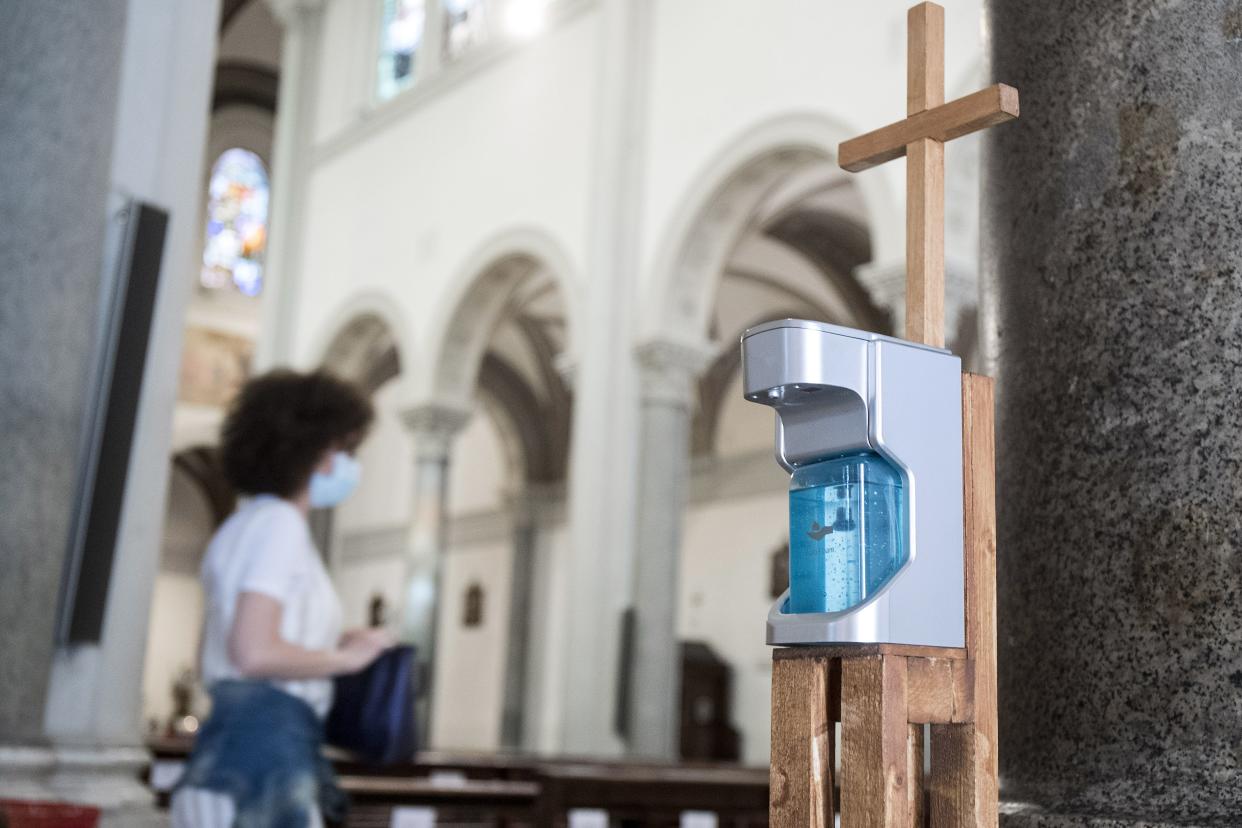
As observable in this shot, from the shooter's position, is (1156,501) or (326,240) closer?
(1156,501)

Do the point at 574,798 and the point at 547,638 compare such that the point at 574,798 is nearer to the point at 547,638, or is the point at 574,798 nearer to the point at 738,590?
the point at 738,590

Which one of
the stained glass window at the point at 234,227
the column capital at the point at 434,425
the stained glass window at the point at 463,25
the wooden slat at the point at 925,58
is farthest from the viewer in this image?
the stained glass window at the point at 234,227

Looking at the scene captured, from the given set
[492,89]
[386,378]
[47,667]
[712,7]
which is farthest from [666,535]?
[386,378]

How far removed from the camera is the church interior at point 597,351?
1.44m

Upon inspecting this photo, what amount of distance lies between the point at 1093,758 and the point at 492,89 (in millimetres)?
11553

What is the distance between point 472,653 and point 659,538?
9997mm

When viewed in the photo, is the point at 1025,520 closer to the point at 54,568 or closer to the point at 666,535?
the point at 54,568

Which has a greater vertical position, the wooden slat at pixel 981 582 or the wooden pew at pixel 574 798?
the wooden slat at pixel 981 582

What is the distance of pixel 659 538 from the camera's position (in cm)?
991

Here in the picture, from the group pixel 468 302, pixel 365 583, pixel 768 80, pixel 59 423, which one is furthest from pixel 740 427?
pixel 59 423

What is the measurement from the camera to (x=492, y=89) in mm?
12359

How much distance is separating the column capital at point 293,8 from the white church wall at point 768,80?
603cm

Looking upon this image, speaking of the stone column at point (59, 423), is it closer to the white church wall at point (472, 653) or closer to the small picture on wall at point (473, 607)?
the white church wall at point (472, 653)

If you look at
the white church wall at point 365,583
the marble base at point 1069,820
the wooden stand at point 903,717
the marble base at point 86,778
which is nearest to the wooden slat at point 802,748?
the wooden stand at point 903,717
